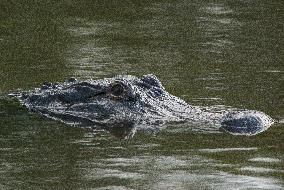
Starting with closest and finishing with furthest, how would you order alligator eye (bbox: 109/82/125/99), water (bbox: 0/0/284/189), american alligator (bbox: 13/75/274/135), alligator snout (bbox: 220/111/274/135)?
1. water (bbox: 0/0/284/189)
2. alligator snout (bbox: 220/111/274/135)
3. american alligator (bbox: 13/75/274/135)
4. alligator eye (bbox: 109/82/125/99)

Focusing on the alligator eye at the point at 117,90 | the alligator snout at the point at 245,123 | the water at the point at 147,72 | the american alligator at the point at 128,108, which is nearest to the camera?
A: the water at the point at 147,72

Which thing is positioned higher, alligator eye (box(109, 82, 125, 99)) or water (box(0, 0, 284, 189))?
alligator eye (box(109, 82, 125, 99))

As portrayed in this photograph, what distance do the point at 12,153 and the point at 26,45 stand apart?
205 inches

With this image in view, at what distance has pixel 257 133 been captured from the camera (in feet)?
29.7

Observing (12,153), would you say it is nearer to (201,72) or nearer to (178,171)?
(178,171)

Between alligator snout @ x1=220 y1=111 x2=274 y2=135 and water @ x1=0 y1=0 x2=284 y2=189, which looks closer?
water @ x1=0 y1=0 x2=284 y2=189

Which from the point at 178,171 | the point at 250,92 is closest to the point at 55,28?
the point at 250,92

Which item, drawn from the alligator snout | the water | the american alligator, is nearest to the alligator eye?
the american alligator

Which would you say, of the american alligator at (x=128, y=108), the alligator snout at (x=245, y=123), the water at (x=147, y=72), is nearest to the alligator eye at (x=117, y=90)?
the american alligator at (x=128, y=108)

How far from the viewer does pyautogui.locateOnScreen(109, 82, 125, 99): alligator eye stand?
32.0ft

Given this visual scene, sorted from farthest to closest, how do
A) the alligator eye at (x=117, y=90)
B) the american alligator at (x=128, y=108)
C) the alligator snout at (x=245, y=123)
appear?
the alligator eye at (x=117, y=90) → the american alligator at (x=128, y=108) → the alligator snout at (x=245, y=123)

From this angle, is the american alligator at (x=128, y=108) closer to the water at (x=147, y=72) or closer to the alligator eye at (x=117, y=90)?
the alligator eye at (x=117, y=90)

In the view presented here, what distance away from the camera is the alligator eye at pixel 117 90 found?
384 inches

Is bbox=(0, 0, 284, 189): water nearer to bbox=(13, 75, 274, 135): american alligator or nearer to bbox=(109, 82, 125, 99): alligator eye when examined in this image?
bbox=(13, 75, 274, 135): american alligator
